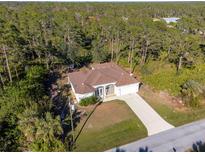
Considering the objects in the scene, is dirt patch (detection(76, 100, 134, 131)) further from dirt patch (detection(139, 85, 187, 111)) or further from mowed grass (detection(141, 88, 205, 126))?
dirt patch (detection(139, 85, 187, 111))

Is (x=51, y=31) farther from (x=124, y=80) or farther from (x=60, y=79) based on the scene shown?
(x=124, y=80)

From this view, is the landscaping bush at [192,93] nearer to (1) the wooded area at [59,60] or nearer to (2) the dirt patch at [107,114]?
(1) the wooded area at [59,60]

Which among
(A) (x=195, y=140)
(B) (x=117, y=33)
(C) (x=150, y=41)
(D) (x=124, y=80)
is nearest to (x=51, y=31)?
(B) (x=117, y=33)

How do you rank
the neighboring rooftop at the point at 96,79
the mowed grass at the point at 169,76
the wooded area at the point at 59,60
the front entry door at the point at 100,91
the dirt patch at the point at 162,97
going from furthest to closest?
the mowed grass at the point at 169,76
the front entry door at the point at 100,91
the neighboring rooftop at the point at 96,79
the dirt patch at the point at 162,97
the wooded area at the point at 59,60

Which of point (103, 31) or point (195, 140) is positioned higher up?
point (103, 31)

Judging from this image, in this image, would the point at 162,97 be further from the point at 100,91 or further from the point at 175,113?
the point at 100,91

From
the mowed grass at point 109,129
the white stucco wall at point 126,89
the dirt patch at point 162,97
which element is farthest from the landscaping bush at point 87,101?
the dirt patch at point 162,97

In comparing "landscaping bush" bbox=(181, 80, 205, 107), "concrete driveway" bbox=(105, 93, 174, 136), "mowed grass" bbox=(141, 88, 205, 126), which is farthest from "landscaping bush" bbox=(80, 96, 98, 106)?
"landscaping bush" bbox=(181, 80, 205, 107)

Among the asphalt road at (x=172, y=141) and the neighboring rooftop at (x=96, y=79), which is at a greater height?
the neighboring rooftop at (x=96, y=79)
